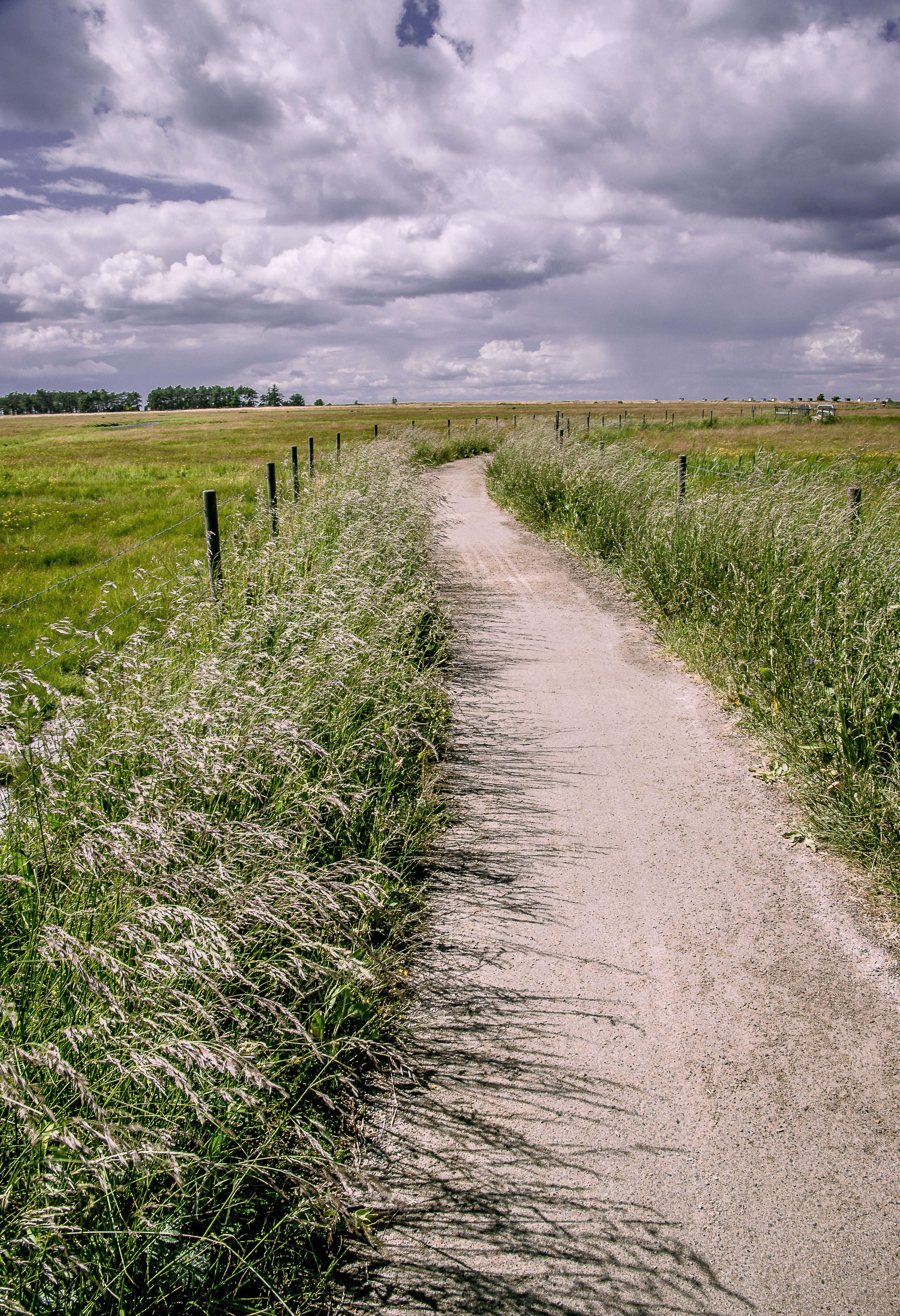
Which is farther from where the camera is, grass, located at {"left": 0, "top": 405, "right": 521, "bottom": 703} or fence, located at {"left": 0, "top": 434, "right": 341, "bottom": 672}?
grass, located at {"left": 0, "top": 405, "right": 521, "bottom": 703}

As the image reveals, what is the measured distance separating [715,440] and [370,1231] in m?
35.7

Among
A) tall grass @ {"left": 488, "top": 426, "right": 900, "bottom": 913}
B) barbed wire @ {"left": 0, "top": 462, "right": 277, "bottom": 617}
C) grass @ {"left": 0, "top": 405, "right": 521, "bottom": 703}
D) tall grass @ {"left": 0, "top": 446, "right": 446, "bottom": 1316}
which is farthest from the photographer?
grass @ {"left": 0, "top": 405, "right": 521, "bottom": 703}

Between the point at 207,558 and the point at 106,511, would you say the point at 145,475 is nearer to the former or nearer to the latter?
the point at 106,511

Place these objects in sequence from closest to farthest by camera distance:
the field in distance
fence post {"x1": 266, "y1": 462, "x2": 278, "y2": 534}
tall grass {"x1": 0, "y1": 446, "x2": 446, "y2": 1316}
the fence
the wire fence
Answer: tall grass {"x1": 0, "y1": 446, "x2": 446, "y2": 1316}, the wire fence, the fence, the field in distance, fence post {"x1": 266, "y1": 462, "x2": 278, "y2": 534}

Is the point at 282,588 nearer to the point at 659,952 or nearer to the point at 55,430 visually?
the point at 659,952

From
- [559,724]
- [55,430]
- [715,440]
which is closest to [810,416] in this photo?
[715,440]

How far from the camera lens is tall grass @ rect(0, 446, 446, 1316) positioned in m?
1.69

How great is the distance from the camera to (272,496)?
9.12 m

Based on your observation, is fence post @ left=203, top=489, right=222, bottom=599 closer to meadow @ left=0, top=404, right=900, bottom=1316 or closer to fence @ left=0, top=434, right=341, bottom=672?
fence @ left=0, top=434, right=341, bottom=672

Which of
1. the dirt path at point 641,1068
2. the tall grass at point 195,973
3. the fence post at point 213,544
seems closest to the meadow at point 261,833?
the tall grass at point 195,973

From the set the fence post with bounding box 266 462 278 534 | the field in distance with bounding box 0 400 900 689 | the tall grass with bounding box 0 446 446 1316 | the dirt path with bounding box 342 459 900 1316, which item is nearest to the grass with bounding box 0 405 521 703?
the field in distance with bounding box 0 400 900 689

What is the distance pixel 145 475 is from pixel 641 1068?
87.7 feet

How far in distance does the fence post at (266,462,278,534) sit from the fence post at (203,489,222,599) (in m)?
2.01

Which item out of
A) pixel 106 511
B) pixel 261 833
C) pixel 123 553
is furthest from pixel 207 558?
pixel 106 511
